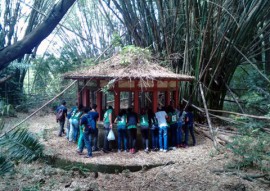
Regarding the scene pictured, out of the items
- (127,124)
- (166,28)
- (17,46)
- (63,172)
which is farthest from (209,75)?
(17,46)

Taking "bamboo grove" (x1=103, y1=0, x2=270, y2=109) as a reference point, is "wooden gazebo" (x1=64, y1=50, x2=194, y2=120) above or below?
below

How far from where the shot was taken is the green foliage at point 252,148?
6.45 meters

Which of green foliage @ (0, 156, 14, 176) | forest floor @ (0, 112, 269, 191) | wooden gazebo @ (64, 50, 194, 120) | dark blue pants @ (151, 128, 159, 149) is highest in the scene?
wooden gazebo @ (64, 50, 194, 120)

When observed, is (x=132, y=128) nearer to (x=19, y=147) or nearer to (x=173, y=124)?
(x=173, y=124)

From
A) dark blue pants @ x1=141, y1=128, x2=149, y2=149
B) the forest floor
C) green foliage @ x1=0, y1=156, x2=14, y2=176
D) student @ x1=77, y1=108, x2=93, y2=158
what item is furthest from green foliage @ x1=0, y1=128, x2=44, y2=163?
dark blue pants @ x1=141, y1=128, x2=149, y2=149

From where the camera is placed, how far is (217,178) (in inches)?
240

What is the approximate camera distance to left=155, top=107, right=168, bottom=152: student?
8.12 meters

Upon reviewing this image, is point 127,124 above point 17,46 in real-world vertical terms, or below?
below

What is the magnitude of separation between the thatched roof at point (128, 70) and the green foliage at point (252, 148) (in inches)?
87.7

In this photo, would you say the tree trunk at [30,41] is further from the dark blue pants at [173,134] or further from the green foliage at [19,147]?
the dark blue pants at [173,134]

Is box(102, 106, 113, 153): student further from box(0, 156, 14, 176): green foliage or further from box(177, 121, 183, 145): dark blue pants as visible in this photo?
box(0, 156, 14, 176): green foliage

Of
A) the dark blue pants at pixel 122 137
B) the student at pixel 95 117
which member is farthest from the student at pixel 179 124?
the student at pixel 95 117

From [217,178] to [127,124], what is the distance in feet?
9.05

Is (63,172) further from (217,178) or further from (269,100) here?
(269,100)
